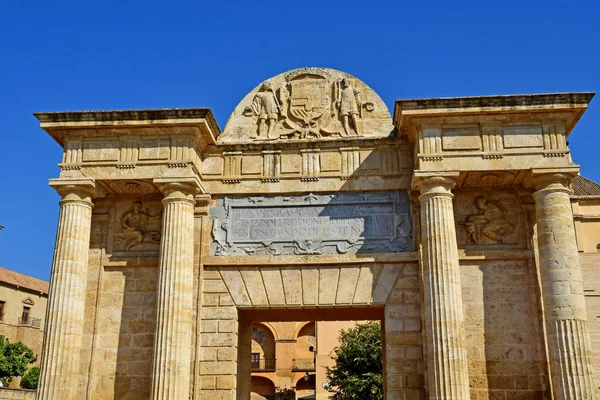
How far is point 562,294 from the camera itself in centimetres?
1081

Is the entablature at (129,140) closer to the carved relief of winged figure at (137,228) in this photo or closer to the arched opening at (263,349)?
the carved relief of winged figure at (137,228)

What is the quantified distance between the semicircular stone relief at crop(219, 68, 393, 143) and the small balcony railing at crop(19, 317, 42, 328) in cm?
3321

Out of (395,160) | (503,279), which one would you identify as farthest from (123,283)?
(503,279)

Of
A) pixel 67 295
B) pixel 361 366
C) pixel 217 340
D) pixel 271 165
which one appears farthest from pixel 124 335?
pixel 361 366

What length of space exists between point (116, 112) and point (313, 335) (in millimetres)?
30347

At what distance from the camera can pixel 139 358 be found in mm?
11688

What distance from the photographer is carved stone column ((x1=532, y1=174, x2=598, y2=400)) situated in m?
10.4

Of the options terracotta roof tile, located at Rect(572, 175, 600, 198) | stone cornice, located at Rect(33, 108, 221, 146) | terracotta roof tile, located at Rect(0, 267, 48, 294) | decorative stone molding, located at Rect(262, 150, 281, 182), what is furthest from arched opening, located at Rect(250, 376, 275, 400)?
stone cornice, located at Rect(33, 108, 221, 146)

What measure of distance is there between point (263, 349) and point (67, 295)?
2959cm

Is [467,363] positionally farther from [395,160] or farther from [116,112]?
[116,112]

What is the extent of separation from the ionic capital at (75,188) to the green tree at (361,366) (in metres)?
15.9

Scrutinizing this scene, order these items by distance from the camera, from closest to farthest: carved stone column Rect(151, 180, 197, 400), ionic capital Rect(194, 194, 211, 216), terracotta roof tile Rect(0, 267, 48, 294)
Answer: carved stone column Rect(151, 180, 197, 400)
ionic capital Rect(194, 194, 211, 216)
terracotta roof tile Rect(0, 267, 48, 294)

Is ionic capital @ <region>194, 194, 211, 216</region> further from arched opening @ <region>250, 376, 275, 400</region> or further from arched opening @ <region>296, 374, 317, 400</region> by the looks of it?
arched opening @ <region>250, 376, 275, 400</region>

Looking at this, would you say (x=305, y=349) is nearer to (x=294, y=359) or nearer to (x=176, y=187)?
(x=294, y=359)
